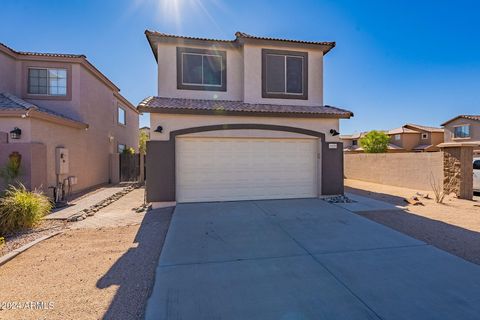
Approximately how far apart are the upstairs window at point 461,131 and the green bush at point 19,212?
42319 mm

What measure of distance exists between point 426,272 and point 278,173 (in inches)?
245

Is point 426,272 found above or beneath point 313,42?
beneath

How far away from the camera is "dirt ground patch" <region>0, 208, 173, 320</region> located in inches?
127

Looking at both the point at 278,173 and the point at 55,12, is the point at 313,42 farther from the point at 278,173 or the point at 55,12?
the point at 55,12

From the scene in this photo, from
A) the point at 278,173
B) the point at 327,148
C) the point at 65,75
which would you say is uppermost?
the point at 65,75

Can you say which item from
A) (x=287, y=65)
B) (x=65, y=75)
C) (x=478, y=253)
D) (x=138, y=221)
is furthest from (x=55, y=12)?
(x=478, y=253)

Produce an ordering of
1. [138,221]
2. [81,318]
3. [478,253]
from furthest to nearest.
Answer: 1. [138,221]
2. [478,253]
3. [81,318]

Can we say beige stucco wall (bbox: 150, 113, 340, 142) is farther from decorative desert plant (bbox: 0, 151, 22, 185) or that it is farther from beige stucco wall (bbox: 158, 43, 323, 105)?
decorative desert plant (bbox: 0, 151, 22, 185)

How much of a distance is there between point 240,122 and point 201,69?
10.1 ft

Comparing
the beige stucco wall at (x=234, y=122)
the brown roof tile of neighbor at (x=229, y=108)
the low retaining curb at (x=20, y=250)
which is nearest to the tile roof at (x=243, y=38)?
the brown roof tile of neighbor at (x=229, y=108)

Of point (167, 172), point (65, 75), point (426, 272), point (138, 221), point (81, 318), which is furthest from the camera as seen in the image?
point (65, 75)

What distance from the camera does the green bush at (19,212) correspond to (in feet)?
20.2

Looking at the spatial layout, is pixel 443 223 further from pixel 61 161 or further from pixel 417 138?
pixel 417 138

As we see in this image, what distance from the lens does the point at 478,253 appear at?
493 centimetres
